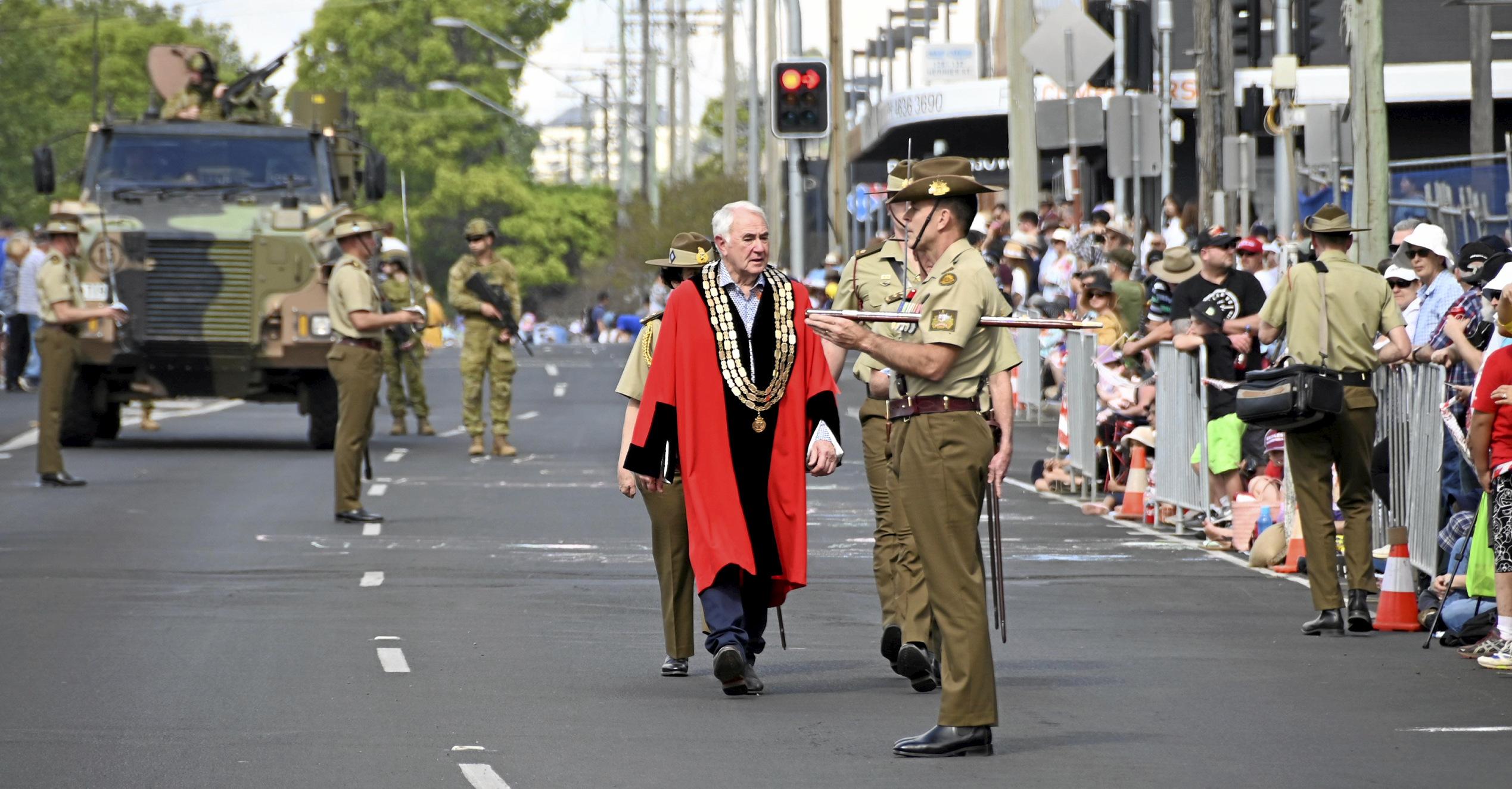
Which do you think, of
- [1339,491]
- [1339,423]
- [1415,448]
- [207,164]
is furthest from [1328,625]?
[207,164]

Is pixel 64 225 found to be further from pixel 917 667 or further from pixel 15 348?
pixel 917 667

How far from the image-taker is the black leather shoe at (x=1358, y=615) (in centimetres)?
1175

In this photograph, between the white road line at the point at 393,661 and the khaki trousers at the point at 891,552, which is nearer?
the khaki trousers at the point at 891,552

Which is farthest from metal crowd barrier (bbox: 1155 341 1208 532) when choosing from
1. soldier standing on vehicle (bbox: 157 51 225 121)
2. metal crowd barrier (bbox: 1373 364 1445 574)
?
soldier standing on vehicle (bbox: 157 51 225 121)

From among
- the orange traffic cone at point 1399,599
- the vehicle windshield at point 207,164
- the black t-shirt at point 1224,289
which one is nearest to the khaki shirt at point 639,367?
the orange traffic cone at point 1399,599

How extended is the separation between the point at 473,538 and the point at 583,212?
71837 millimetres

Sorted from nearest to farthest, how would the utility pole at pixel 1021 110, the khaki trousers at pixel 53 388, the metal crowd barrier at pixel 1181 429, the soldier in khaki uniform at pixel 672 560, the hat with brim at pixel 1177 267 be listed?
the soldier in khaki uniform at pixel 672 560 → the metal crowd barrier at pixel 1181 429 → the hat with brim at pixel 1177 267 → the khaki trousers at pixel 53 388 → the utility pole at pixel 1021 110

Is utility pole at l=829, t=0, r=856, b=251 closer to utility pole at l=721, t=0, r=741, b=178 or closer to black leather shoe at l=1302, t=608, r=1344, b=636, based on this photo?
utility pole at l=721, t=0, r=741, b=178

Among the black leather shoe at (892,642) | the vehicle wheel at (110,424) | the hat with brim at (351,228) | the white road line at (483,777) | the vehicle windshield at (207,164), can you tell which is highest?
the vehicle windshield at (207,164)

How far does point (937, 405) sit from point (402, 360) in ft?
63.0

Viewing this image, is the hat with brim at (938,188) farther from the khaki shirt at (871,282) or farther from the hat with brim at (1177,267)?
the hat with brim at (1177,267)

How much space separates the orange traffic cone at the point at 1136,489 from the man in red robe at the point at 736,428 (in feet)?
26.0

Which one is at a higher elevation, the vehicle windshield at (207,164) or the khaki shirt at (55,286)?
the vehicle windshield at (207,164)

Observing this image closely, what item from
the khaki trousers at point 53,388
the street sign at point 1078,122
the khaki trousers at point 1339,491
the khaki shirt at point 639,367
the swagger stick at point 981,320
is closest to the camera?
the swagger stick at point 981,320
